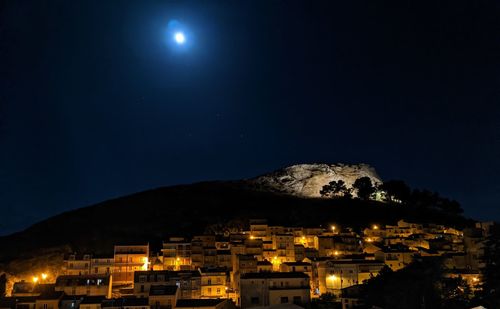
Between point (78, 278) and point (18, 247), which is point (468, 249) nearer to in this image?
point (78, 278)

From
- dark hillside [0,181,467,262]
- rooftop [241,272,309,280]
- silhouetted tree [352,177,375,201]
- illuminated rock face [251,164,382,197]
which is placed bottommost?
rooftop [241,272,309,280]

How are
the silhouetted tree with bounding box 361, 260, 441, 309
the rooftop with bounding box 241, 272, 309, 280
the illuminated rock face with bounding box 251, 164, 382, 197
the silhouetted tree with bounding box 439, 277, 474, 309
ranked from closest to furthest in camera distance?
the silhouetted tree with bounding box 439, 277, 474, 309
the silhouetted tree with bounding box 361, 260, 441, 309
the rooftop with bounding box 241, 272, 309, 280
the illuminated rock face with bounding box 251, 164, 382, 197

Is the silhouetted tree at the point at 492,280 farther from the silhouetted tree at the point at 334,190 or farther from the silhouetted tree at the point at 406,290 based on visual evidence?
the silhouetted tree at the point at 334,190

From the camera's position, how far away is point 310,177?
437ft

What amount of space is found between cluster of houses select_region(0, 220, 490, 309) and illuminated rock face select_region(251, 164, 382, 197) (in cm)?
4921

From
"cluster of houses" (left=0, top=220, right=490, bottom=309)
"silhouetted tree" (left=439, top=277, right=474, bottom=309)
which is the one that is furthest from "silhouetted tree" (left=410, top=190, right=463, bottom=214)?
"silhouetted tree" (left=439, top=277, right=474, bottom=309)

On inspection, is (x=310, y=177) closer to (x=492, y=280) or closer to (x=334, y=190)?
(x=334, y=190)

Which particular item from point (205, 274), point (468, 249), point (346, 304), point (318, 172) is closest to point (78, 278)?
point (205, 274)

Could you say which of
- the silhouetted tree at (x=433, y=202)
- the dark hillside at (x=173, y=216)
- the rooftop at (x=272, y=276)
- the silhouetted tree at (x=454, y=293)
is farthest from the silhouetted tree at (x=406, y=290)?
the silhouetted tree at (x=433, y=202)

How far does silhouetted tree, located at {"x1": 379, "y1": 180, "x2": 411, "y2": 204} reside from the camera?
10325 cm

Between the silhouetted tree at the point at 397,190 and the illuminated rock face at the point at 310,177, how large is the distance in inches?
725

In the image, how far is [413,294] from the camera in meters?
39.0

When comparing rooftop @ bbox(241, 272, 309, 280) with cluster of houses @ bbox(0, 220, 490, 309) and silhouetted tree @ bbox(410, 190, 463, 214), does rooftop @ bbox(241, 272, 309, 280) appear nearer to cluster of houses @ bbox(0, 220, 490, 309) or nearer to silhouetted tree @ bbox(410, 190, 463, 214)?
cluster of houses @ bbox(0, 220, 490, 309)

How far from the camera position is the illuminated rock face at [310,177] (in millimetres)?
126481
